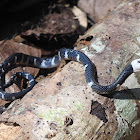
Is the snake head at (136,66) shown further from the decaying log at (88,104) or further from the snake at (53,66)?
the decaying log at (88,104)

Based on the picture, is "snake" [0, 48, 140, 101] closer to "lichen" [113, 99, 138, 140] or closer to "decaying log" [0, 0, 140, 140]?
"decaying log" [0, 0, 140, 140]

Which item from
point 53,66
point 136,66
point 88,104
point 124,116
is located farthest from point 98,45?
point 53,66

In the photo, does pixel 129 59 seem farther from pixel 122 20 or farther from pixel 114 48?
pixel 122 20

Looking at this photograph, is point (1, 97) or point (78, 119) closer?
point (78, 119)

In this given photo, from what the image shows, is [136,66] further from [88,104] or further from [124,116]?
[88,104]

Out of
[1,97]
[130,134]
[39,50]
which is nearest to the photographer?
[130,134]

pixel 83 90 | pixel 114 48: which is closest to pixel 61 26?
pixel 114 48
